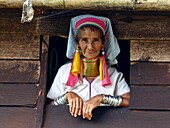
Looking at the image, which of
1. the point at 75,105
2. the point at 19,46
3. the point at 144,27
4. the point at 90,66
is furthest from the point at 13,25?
the point at 144,27

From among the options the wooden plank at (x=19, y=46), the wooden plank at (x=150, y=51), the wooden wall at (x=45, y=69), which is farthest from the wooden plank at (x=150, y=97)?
the wooden plank at (x=19, y=46)

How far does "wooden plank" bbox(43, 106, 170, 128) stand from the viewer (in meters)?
3.10

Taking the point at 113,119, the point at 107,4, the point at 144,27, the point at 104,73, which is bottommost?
the point at 113,119

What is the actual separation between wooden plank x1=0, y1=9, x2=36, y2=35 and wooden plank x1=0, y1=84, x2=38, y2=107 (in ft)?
1.00

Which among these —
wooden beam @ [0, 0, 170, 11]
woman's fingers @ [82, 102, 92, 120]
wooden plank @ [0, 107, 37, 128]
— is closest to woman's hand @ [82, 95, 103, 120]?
woman's fingers @ [82, 102, 92, 120]

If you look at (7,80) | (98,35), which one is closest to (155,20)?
(98,35)

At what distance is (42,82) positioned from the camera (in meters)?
3.23

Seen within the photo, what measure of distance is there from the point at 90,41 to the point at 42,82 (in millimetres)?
349

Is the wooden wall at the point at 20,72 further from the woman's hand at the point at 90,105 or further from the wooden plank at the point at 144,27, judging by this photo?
the wooden plank at the point at 144,27

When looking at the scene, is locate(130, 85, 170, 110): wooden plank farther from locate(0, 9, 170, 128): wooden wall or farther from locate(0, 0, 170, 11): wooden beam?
locate(0, 0, 170, 11): wooden beam

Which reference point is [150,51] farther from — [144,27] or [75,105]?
[75,105]

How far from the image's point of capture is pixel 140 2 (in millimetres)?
2896

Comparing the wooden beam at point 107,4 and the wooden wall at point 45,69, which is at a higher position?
the wooden beam at point 107,4

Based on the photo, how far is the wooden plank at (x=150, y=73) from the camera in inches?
125
